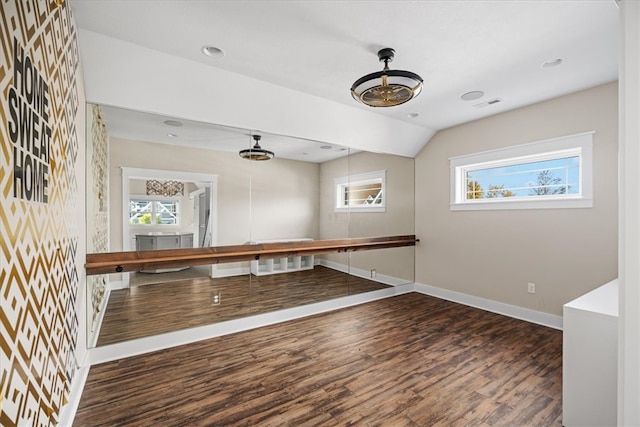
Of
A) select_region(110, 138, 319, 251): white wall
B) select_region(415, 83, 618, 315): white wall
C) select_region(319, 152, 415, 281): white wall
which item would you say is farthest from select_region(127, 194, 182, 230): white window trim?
select_region(415, 83, 618, 315): white wall

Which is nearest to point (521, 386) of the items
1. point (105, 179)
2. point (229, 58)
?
point (229, 58)

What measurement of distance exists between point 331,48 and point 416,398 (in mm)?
2855

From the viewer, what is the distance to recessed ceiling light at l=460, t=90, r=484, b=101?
3.30 metres

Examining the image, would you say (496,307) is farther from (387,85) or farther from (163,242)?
(163,242)

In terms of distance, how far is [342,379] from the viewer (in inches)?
92.0

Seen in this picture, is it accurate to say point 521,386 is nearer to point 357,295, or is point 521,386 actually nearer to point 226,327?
point 357,295

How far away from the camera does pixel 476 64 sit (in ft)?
8.89

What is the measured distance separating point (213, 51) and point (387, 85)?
1540mm

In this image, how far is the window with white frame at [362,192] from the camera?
4277 millimetres

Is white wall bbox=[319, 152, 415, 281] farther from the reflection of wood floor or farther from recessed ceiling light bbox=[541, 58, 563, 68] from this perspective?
recessed ceiling light bbox=[541, 58, 563, 68]

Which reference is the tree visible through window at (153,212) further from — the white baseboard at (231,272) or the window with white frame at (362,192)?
the window with white frame at (362,192)

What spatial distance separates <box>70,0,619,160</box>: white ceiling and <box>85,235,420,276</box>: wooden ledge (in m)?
1.85

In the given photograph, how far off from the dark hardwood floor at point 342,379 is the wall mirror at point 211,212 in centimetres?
43

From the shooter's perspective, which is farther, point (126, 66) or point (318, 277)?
point (318, 277)
